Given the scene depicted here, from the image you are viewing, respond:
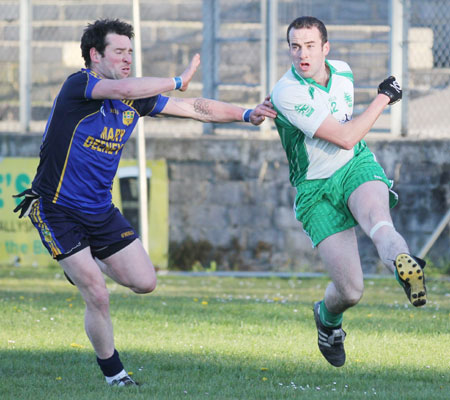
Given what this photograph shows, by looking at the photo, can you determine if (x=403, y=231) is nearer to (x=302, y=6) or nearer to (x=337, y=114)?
(x=302, y=6)

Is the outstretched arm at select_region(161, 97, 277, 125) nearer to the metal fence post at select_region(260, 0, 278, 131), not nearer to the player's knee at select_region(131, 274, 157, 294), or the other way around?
the player's knee at select_region(131, 274, 157, 294)

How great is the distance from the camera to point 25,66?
15594 millimetres

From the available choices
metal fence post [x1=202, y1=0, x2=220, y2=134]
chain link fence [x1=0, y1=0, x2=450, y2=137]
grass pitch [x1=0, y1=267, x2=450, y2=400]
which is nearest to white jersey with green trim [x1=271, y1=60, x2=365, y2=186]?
grass pitch [x1=0, y1=267, x2=450, y2=400]

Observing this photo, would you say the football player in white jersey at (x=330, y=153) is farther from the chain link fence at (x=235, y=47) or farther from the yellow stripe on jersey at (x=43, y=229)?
the chain link fence at (x=235, y=47)

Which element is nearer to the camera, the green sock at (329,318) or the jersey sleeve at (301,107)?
the jersey sleeve at (301,107)

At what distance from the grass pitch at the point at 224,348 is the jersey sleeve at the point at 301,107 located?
1754 millimetres

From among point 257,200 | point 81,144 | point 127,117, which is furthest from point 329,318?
point 257,200

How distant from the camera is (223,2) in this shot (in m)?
Result: 15.2

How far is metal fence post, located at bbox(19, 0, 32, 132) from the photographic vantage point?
50.9 ft

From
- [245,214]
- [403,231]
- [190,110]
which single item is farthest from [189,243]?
[190,110]

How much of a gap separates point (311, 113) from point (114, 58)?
139cm

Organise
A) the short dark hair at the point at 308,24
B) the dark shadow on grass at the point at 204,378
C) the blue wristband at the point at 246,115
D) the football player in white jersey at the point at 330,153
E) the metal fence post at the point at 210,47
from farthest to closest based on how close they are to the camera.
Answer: the metal fence post at the point at 210,47 < the blue wristband at the point at 246,115 < the short dark hair at the point at 308,24 < the football player in white jersey at the point at 330,153 < the dark shadow on grass at the point at 204,378

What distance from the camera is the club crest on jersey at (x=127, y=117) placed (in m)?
6.64

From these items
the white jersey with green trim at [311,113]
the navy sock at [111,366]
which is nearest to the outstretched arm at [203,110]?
the white jersey with green trim at [311,113]
